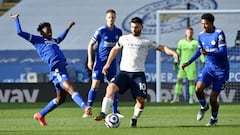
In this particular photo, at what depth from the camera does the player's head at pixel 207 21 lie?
15.5 metres

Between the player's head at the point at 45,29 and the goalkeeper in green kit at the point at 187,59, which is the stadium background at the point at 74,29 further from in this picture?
the player's head at the point at 45,29

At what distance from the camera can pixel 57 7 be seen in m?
36.2

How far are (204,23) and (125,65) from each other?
1768mm

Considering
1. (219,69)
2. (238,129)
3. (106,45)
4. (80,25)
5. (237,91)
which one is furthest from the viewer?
(80,25)

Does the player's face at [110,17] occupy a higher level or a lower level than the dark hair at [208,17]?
lower

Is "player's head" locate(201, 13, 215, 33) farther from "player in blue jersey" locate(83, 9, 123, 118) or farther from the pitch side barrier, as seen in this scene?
the pitch side barrier

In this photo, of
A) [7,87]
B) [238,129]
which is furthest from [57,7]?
[238,129]

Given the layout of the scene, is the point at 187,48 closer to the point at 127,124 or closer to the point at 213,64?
the point at 213,64

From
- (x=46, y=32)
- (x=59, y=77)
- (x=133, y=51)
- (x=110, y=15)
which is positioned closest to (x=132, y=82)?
(x=133, y=51)

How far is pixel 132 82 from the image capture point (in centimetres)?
1482

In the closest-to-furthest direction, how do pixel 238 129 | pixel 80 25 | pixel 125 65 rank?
1. pixel 238 129
2. pixel 125 65
3. pixel 80 25

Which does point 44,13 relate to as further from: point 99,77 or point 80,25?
point 99,77

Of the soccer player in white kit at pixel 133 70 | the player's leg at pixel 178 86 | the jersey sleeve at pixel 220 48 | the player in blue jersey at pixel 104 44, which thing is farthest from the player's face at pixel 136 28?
the player's leg at pixel 178 86

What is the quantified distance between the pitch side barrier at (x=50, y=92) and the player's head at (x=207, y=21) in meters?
11.7
